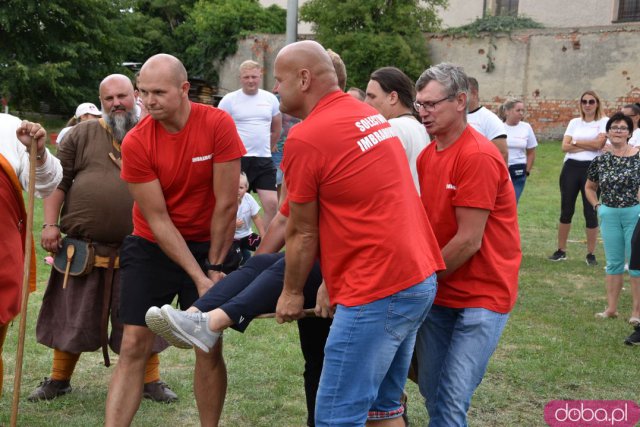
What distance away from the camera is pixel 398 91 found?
481 cm

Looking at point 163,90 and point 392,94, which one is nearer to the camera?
point 163,90

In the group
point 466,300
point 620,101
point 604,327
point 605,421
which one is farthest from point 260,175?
point 620,101

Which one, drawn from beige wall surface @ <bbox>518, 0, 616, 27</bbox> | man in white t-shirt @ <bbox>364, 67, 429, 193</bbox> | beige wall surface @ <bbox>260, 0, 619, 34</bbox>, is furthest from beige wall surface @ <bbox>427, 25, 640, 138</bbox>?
man in white t-shirt @ <bbox>364, 67, 429, 193</bbox>

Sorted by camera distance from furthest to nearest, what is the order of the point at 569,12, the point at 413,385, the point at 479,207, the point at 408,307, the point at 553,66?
the point at 569,12 < the point at 553,66 < the point at 413,385 < the point at 479,207 < the point at 408,307

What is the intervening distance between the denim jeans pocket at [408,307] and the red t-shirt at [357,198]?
1.7 inches

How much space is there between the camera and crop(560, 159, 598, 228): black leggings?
1045 cm

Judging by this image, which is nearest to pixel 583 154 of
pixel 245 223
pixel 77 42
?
pixel 245 223

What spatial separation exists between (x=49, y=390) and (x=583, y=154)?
7.31 metres

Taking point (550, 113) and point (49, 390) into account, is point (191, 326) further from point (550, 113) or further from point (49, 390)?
point (550, 113)

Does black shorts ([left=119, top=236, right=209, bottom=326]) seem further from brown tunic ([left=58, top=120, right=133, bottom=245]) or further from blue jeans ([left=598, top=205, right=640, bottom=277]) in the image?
blue jeans ([left=598, top=205, right=640, bottom=277])

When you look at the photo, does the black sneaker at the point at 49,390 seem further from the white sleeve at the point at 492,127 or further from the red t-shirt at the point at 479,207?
the white sleeve at the point at 492,127

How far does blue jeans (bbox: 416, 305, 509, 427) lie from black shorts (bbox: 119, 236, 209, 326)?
1.39 m

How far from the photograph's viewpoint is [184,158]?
440 centimetres

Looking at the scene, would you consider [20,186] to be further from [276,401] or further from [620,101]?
[620,101]
